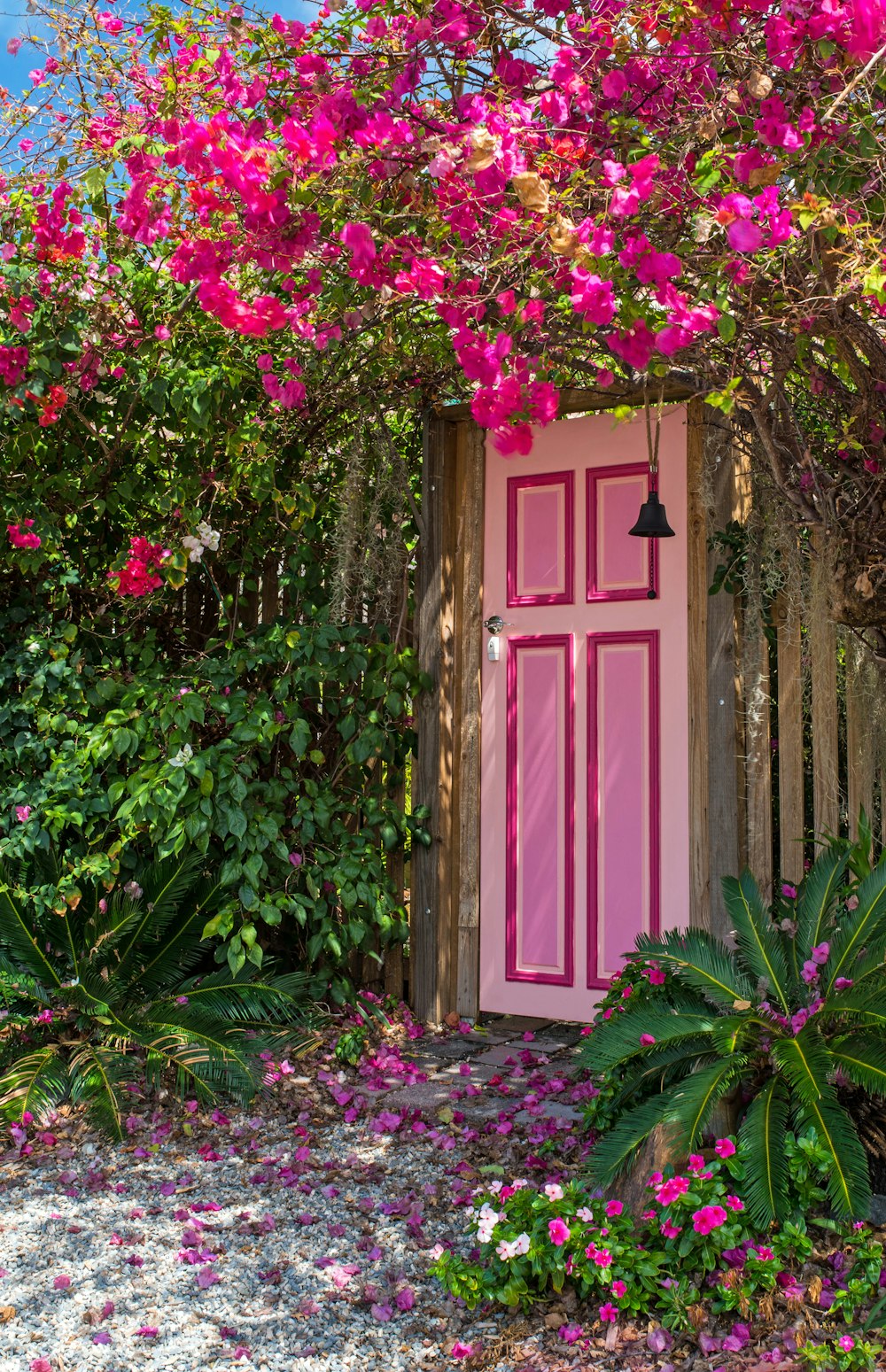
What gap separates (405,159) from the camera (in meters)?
2.80

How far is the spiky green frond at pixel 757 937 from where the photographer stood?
2.98 metres

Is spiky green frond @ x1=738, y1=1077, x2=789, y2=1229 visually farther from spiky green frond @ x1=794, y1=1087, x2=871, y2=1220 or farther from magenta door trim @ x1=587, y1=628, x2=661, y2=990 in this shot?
magenta door trim @ x1=587, y1=628, x2=661, y2=990

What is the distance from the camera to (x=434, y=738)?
4.69 meters

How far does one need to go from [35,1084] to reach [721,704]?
8.31ft

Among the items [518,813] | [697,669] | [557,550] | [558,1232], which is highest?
[557,550]

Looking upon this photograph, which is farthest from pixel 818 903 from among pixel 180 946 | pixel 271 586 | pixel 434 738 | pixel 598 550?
pixel 271 586

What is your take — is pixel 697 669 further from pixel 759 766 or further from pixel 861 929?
pixel 861 929

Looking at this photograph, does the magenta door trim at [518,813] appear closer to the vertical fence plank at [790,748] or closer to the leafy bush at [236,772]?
the leafy bush at [236,772]

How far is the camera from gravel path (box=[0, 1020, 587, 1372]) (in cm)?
234

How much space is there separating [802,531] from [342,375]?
180 cm

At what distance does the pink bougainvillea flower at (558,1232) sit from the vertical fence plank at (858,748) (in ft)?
6.45

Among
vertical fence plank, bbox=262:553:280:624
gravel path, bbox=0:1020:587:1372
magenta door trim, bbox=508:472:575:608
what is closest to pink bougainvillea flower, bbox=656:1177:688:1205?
gravel path, bbox=0:1020:587:1372

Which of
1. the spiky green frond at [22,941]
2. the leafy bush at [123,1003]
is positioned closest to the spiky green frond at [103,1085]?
the leafy bush at [123,1003]

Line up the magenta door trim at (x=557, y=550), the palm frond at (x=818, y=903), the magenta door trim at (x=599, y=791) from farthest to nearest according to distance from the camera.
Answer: the magenta door trim at (x=557, y=550), the magenta door trim at (x=599, y=791), the palm frond at (x=818, y=903)
